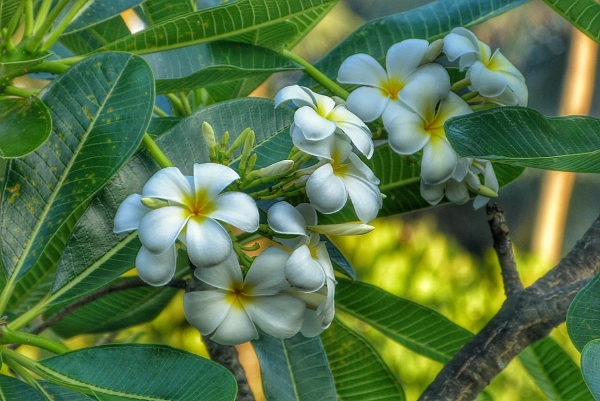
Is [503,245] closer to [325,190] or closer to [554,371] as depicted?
[554,371]

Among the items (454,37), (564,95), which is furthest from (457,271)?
(454,37)

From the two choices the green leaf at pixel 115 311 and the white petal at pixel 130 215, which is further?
the green leaf at pixel 115 311

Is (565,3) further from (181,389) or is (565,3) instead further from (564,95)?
(564,95)

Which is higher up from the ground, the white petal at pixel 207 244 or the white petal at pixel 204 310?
the white petal at pixel 207 244

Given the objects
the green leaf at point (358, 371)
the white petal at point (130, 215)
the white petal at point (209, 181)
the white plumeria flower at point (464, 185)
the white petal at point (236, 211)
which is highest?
the white petal at point (209, 181)

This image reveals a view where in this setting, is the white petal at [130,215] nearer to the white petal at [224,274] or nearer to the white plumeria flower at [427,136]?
the white petal at [224,274]

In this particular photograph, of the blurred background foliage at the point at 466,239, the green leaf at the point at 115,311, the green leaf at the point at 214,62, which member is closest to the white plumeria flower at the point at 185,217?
the green leaf at the point at 214,62

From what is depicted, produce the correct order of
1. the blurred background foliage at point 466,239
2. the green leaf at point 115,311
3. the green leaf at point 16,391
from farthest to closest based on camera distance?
the blurred background foliage at point 466,239, the green leaf at point 115,311, the green leaf at point 16,391
